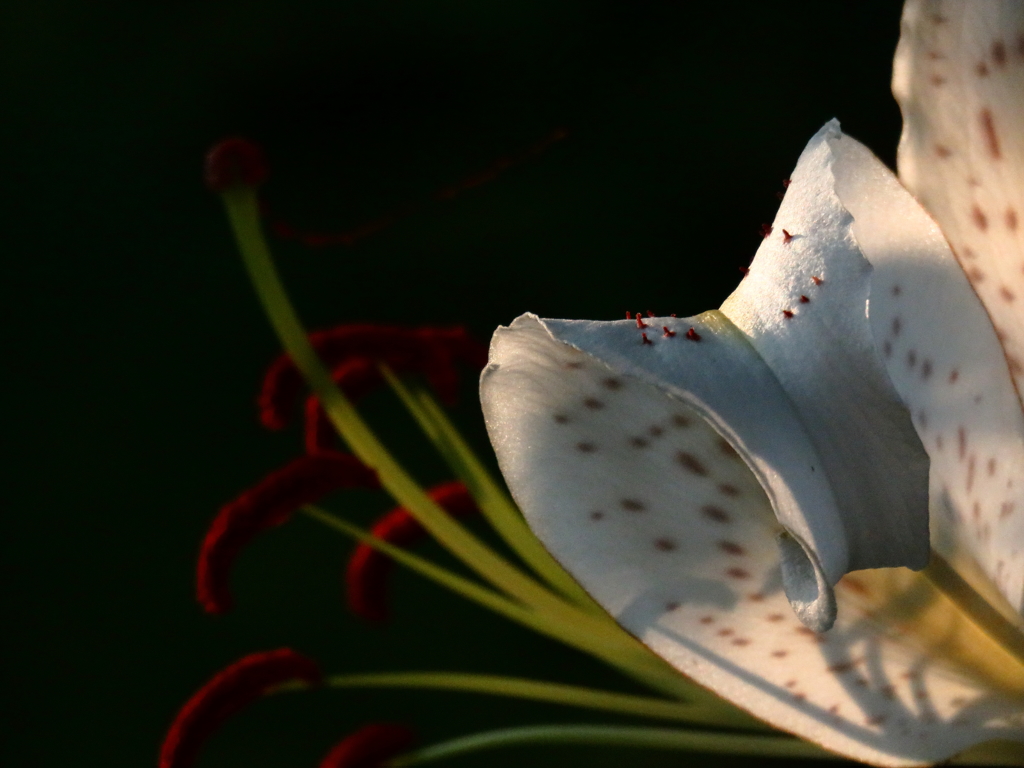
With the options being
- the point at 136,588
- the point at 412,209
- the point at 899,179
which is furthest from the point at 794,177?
the point at 136,588

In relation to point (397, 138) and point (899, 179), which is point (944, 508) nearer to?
point (899, 179)

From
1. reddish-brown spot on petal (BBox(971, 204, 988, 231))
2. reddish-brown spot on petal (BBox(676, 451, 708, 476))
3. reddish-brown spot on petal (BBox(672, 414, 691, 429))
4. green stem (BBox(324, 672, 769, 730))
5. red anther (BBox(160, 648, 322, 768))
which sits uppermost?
reddish-brown spot on petal (BBox(971, 204, 988, 231))

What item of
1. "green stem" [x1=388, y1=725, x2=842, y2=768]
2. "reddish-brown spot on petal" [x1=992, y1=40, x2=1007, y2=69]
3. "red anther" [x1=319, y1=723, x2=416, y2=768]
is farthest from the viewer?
"red anther" [x1=319, y1=723, x2=416, y2=768]

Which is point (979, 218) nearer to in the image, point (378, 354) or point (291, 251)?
point (378, 354)

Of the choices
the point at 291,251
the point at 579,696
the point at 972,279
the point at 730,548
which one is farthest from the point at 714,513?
the point at 291,251

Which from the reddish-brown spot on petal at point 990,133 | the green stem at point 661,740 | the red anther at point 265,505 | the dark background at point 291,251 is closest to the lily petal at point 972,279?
the reddish-brown spot on petal at point 990,133

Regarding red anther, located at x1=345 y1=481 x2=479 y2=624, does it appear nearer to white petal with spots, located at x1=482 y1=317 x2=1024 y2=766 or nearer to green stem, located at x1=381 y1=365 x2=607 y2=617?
green stem, located at x1=381 y1=365 x2=607 y2=617

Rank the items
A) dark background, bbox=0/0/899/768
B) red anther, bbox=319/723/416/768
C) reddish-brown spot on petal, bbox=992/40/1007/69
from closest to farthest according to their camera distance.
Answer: reddish-brown spot on petal, bbox=992/40/1007/69, red anther, bbox=319/723/416/768, dark background, bbox=0/0/899/768

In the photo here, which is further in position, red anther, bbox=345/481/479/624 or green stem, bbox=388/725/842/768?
red anther, bbox=345/481/479/624

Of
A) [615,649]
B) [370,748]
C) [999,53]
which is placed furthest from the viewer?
[370,748]

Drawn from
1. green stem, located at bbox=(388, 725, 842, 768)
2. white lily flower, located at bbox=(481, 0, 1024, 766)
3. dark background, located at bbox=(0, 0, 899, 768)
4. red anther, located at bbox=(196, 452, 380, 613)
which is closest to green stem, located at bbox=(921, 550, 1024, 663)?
white lily flower, located at bbox=(481, 0, 1024, 766)
